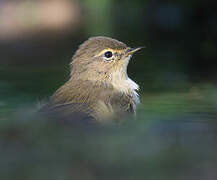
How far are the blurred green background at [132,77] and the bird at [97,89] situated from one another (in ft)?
0.91

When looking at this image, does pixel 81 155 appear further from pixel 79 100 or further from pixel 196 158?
pixel 79 100

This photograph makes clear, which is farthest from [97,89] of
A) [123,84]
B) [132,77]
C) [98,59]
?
[132,77]

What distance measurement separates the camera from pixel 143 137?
5.91 meters

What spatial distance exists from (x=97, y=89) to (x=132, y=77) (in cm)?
314

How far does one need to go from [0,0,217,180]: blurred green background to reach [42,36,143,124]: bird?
0.91 feet

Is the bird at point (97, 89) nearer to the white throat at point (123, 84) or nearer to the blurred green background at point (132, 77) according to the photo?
the white throat at point (123, 84)

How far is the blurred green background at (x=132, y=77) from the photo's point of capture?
5219 mm

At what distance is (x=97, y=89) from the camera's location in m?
7.85

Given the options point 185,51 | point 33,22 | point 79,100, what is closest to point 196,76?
point 185,51

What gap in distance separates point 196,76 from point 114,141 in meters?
5.58

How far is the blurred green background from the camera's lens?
205 inches

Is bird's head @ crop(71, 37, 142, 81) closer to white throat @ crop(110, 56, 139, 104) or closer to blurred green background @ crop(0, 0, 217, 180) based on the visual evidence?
white throat @ crop(110, 56, 139, 104)

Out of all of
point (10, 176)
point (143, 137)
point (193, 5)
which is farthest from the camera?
point (193, 5)

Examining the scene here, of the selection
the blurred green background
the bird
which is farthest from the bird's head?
the blurred green background
